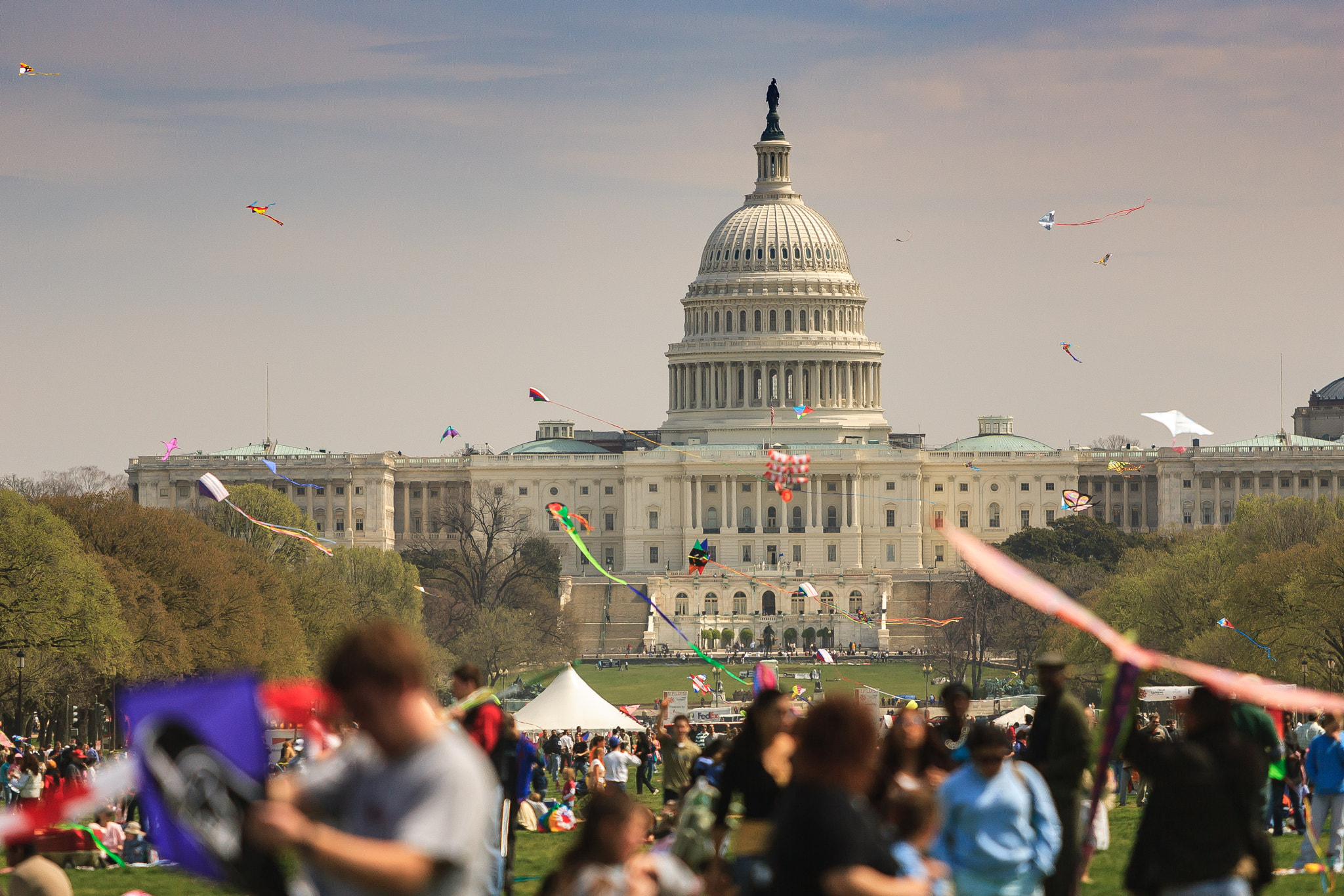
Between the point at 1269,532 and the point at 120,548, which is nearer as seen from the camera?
the point at 120,548

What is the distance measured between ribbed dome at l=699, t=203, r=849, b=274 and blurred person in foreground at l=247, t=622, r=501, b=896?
17279 centimetres

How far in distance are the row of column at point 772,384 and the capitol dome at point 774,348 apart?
0.08m

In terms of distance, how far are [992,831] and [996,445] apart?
16641cm

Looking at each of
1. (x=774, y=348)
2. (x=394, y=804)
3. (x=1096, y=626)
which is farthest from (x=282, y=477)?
(x=394, y=804)

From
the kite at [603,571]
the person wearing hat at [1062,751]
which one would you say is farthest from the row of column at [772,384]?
the person wearing hat at [1062,751]

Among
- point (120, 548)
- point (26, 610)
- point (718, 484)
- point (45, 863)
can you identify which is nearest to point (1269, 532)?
point (120, 548)

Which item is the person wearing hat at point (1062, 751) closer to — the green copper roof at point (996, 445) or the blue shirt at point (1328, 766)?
the blue shirt at point (1328, 766)

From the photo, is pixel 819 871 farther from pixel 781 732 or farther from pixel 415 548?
pixel 415 548

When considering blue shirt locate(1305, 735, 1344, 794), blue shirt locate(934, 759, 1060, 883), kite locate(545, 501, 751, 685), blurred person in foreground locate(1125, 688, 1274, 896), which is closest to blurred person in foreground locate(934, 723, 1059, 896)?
blue shirt locate(934, 759, 1060, 883)

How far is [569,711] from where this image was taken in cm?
4453

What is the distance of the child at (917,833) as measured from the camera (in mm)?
9945

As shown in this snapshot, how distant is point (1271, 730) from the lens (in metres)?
16.8

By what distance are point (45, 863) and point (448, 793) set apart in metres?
6.63

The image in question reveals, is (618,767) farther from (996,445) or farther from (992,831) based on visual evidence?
(996,445)
